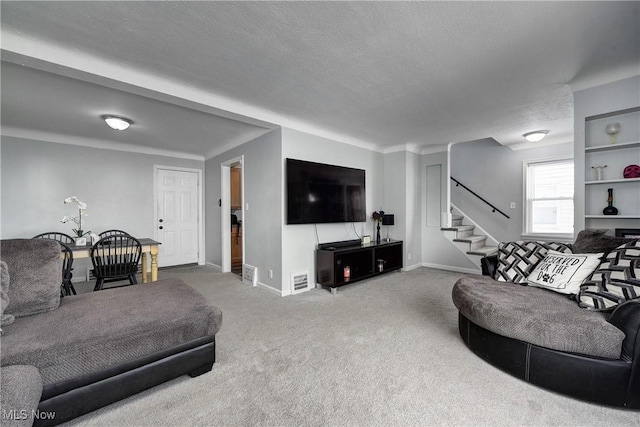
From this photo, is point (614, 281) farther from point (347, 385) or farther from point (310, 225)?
point (310, 225)

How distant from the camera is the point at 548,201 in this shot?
4.89m

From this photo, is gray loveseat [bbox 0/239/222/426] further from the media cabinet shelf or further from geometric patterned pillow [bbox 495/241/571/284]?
geometric patterned pillow [bbox 495/241/571/284]

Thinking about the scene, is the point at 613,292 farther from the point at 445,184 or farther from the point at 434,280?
the point at 445,184

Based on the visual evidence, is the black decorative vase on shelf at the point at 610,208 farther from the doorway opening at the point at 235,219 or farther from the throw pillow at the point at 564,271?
the doorway opening at the point at 235,219

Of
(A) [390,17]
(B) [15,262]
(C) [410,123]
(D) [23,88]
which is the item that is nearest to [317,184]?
(C) [410,123]

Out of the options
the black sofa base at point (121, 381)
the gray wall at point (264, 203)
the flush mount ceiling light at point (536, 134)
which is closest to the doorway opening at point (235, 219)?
the gray wall at point (264, 203)

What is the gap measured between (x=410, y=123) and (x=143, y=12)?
320cm

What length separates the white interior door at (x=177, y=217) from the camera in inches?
208

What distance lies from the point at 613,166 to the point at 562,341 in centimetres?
201

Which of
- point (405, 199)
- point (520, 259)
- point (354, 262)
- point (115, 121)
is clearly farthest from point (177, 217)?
point (520, 259)

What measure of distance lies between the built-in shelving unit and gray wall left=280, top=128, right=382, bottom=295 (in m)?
2.88

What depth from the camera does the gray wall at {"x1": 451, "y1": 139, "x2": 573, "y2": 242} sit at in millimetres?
5082

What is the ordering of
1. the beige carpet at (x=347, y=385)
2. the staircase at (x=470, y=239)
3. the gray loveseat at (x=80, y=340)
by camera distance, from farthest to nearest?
the staircase at (x=470, y=239) → the beige carpet at (x=347, y=385) → the gray loveseat at (x=80, y=340)

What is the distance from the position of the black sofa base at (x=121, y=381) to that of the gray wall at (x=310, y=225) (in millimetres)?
1868
